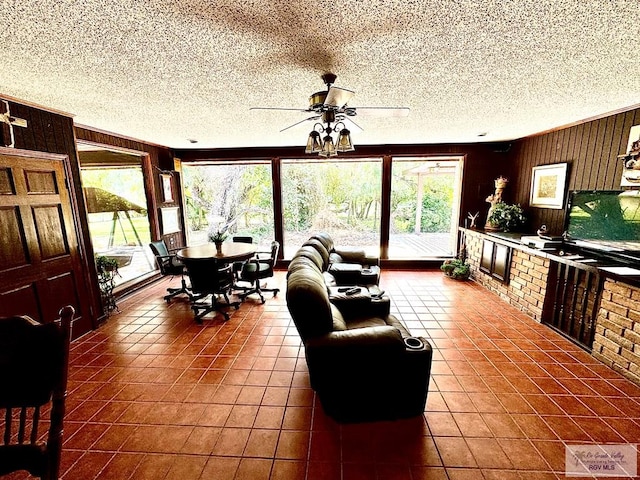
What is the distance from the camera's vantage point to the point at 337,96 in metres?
1.87

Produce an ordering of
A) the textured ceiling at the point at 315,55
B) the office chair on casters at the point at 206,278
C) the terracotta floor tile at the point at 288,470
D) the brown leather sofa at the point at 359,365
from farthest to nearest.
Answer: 1. the office chair on casters at the point at 206,278
2. the brown leather sofa at the point at 359,365
3. the terracotta floor tile at the point at 288,470
4. the textured ceiling at the point at 315,55

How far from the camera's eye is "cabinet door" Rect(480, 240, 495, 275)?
14.5 ft

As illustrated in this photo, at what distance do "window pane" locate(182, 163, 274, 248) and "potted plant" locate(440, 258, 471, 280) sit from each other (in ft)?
11.5

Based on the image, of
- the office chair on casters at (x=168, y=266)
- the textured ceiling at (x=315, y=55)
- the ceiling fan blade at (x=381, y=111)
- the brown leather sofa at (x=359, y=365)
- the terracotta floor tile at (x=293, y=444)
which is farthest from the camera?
the office chair on casters at (x=168, y=266)

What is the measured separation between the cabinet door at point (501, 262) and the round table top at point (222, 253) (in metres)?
3.61

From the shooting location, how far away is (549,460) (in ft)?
5.43

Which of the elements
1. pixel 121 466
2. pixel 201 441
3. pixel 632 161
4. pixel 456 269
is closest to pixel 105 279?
pixel 121 466

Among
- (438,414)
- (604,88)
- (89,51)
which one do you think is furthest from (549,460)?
(89,51)

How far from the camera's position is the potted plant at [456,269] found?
4939 millimetres

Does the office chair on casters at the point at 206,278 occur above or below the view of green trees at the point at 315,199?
below

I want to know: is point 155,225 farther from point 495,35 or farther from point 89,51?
point 495,35

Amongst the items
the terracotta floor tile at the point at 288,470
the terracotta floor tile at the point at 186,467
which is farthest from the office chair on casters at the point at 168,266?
the terracotta floor tile at the point at 288,470

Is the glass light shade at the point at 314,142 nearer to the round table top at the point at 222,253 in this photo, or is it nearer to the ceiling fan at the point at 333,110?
the ceiling fan at the point at 333,110

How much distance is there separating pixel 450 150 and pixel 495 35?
397 centimetres
